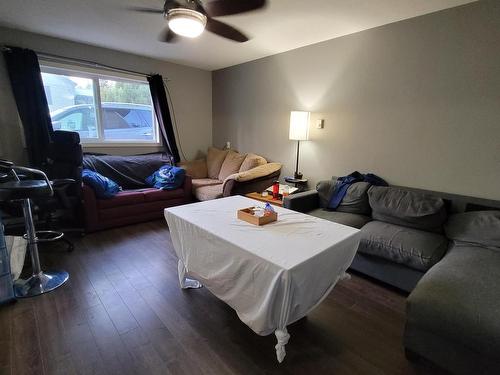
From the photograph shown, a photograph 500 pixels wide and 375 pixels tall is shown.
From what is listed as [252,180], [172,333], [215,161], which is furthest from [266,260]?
[215,161]

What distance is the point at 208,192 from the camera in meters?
3.67

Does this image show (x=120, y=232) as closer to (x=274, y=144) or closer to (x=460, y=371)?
(x=274, y=144)

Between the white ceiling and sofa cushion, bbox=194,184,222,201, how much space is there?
75.9 inches

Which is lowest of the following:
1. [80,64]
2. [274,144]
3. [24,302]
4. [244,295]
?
[24,302]

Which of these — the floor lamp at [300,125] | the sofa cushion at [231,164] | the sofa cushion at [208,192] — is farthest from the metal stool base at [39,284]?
the floor lamp at [300,125]

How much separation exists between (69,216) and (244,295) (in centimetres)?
300

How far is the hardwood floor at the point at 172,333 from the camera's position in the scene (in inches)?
54.2

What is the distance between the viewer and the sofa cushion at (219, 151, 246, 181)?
4.13 m

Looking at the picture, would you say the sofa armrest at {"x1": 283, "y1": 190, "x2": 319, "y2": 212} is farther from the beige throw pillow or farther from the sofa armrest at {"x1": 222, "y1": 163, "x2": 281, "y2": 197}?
the beige throw pillow

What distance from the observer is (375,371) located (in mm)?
1364

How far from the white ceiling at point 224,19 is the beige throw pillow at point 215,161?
162 centimetres

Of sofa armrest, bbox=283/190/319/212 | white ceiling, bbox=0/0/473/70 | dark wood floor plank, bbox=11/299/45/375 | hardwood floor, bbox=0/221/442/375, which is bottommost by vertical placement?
dark wood floor plank, bbox=11/299/45/375

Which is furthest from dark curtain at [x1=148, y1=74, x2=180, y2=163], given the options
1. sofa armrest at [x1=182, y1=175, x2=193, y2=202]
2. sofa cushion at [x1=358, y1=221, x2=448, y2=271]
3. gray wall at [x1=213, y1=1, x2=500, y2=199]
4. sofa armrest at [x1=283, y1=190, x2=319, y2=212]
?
sofa cushion at [x1=358, y1=221, x2=448, y2=271]

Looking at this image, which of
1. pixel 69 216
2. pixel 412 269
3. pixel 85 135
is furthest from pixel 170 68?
pixel 412 269
